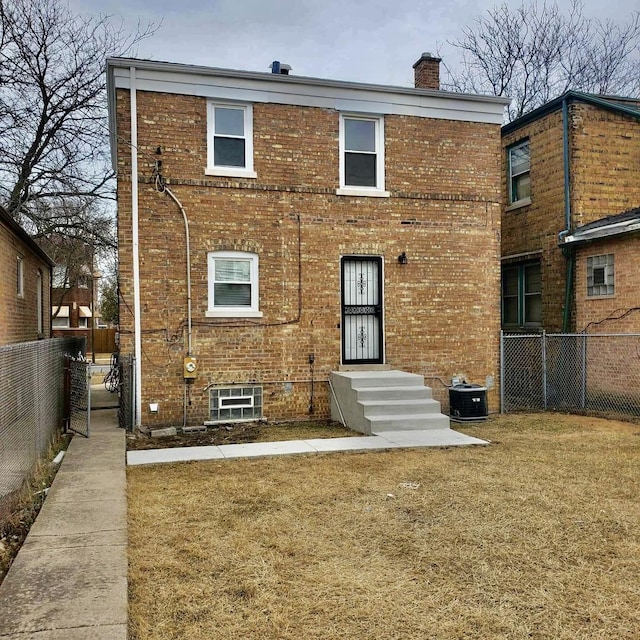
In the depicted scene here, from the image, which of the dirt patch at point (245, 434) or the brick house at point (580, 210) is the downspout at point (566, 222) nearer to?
the brick house at point (580, 210)

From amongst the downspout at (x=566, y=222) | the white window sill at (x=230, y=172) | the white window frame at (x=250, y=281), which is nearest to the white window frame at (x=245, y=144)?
the white window sill at (x=230, y=172)

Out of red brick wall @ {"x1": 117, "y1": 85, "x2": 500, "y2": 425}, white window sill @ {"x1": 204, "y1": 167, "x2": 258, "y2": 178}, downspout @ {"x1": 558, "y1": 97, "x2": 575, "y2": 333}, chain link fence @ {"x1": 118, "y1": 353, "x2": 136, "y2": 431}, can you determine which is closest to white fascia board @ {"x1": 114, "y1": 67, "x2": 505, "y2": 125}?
red brick wall @ {"x1": 117, "y1": 85, "x2": 500, "y2": 425}

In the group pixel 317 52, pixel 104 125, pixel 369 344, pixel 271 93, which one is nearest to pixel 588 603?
pixel 369 344

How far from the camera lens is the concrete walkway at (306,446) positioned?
756 cm

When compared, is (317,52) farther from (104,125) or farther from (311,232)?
(311,232)

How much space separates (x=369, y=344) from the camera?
11.0 meters

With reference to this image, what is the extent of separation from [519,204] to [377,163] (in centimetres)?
527

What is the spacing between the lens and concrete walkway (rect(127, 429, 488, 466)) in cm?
756

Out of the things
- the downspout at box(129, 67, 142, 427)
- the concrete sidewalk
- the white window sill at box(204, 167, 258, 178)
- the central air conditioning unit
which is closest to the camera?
the concrete sidewalk

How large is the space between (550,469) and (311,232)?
5892 mm

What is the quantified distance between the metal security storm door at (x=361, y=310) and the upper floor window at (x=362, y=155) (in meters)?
1.41

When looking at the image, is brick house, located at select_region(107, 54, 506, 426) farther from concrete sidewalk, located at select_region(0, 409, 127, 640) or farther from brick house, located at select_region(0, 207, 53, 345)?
concrete sidewalk, located at select_region(0, 409, 127, 640)

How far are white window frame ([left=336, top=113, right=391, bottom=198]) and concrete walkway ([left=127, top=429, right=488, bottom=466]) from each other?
4.58 m

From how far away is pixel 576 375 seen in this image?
12492 millimetres
